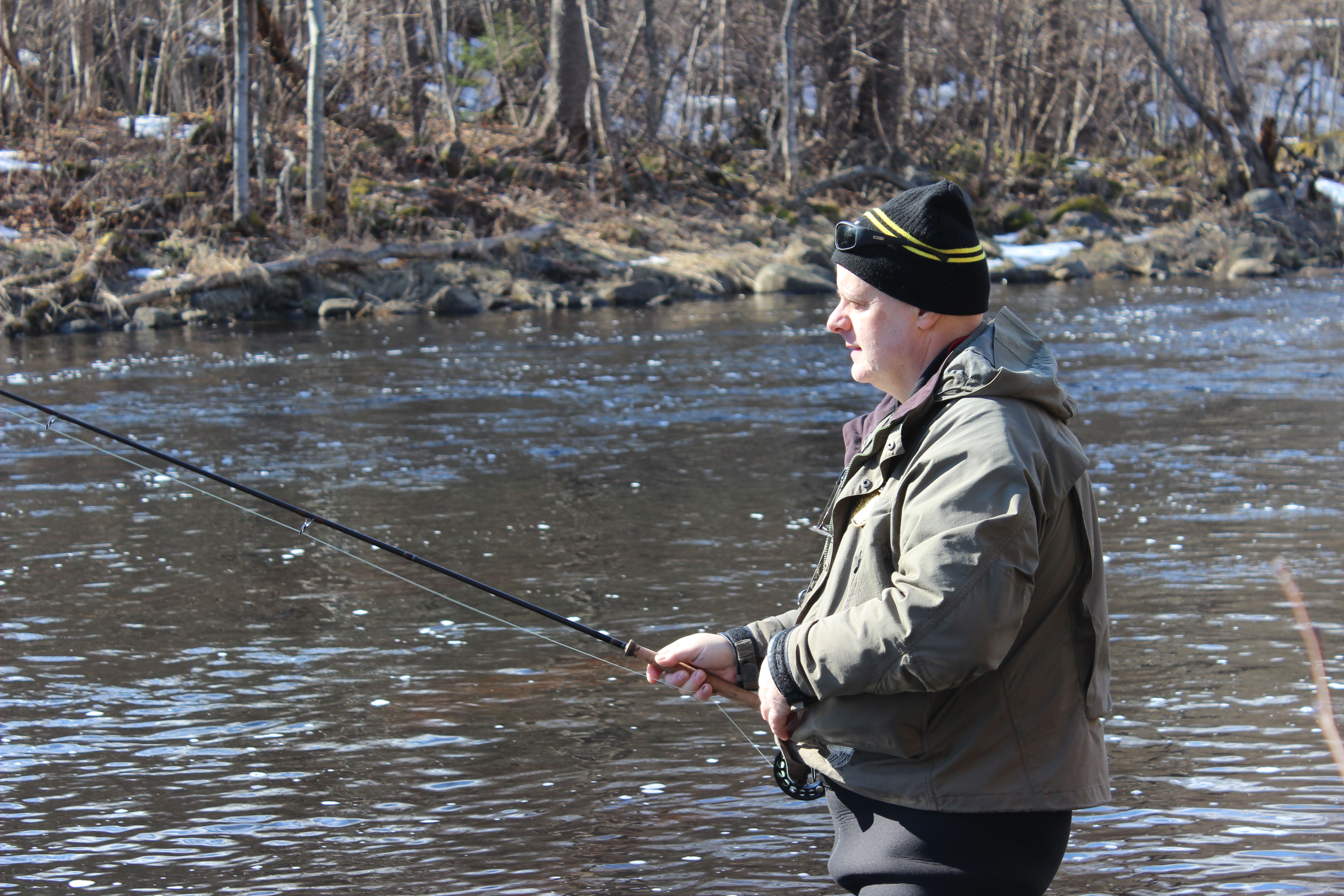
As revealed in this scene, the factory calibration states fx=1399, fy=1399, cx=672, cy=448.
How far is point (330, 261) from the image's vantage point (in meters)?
23.5

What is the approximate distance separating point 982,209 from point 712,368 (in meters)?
20.1

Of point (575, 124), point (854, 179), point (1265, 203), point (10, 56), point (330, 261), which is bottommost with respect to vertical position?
point (330, 261)

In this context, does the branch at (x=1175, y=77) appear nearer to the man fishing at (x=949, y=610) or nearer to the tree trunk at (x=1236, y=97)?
the tree trunk at (x=1236, y=97)

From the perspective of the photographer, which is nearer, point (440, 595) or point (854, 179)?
point (440, 595)

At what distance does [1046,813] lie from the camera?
7.29 feet

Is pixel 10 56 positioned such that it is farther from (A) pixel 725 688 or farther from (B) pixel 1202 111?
(A) pixel 725 688

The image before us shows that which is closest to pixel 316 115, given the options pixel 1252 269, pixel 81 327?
pixel 81 327

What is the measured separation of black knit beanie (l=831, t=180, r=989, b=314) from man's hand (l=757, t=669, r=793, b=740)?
0.67 m

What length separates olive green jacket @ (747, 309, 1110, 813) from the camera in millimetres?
2051

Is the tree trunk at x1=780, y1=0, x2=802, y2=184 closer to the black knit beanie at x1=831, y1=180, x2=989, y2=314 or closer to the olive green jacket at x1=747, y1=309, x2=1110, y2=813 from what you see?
the black knit beanie at x1=831, y1=180, x2=989, y2=314

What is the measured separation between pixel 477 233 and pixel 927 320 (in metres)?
25.1

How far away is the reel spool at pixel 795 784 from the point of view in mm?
2568

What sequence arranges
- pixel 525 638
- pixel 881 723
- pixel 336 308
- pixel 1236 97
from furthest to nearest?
pixel 1236 97, pixel 336 308, pixel 525 638, pixel 881 723

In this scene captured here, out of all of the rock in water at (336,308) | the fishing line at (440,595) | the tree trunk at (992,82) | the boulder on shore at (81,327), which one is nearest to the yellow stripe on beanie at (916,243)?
the fishing line at (440,595)
